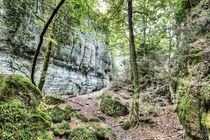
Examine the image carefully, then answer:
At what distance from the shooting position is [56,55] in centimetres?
1105

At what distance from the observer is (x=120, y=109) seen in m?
7.75

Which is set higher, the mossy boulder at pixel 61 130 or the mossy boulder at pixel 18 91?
the mossy boulder at pixel 18 91

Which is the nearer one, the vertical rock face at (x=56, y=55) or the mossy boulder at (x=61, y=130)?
the mossy boulder at (x=61, y=130)

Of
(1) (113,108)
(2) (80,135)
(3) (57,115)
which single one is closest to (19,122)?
(2) (80,135)

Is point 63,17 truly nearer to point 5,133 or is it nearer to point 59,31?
point 59,31

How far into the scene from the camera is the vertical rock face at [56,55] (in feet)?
15.7

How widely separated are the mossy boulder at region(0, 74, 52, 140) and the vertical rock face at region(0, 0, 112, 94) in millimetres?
2110

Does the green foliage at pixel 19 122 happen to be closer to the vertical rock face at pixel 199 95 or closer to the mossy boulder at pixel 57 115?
the vertical rock face at pixel 199 95

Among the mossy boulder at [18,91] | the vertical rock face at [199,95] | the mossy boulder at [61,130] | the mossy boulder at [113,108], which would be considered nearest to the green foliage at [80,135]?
the mossy boulder at [61,130]

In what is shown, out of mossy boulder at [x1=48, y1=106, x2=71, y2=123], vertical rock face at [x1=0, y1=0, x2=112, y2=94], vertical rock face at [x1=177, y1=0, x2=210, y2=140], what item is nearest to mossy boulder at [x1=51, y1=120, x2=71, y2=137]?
mossy boulder at [x1=48, y1=106, x2=71, y2=123]

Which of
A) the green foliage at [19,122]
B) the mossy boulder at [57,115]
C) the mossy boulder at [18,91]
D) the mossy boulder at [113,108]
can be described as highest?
the mossy boulder at [18,91]

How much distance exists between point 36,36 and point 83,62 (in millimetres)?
7231

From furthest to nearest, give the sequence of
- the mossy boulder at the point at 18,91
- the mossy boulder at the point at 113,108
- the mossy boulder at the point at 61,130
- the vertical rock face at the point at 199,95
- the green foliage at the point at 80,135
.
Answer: the mossy boulder at the point at 113,108 < the mossy boulder at the point at 61,130 < the green foliage at the point at 80,135 < the vertical rock face at the point at 199,95 < the mossy boulder at the point at 18,91

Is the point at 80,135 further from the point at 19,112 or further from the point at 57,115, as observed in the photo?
the point at 19,112
